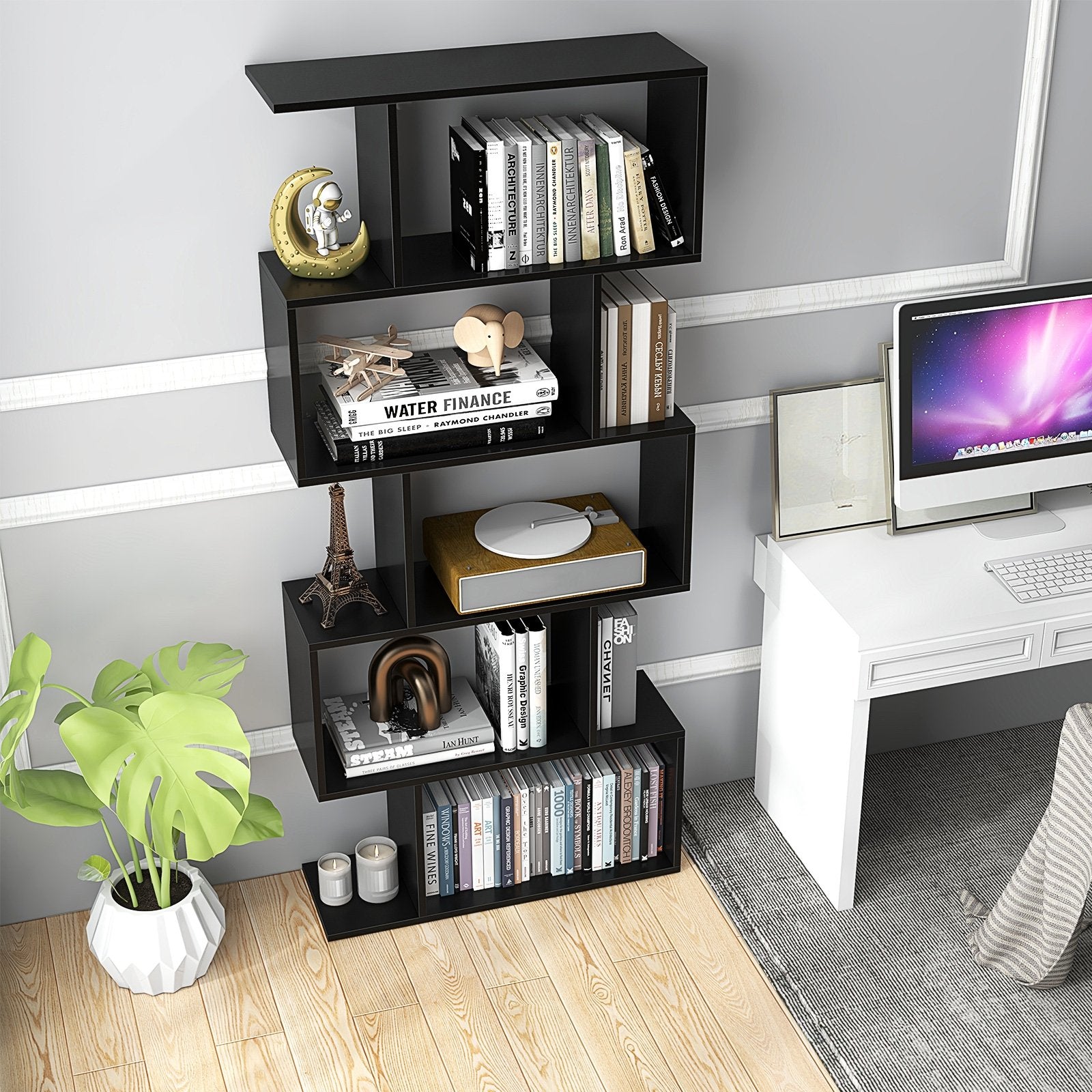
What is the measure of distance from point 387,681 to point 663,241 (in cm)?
98

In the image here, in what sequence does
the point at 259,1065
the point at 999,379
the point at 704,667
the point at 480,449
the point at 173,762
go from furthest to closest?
the point at 704,667
the point at 999,379
the point at 259,1065
the point at 480,449
the point at 173,762

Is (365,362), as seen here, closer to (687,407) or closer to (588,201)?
(588,201)

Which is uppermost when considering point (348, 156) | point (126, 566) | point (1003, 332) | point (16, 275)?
point (348, 156)

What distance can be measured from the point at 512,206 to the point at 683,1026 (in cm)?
150

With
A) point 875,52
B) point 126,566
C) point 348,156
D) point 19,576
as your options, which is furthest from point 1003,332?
point 19,576

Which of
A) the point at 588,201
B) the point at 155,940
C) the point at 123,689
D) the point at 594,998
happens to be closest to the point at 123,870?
the point at 155,940

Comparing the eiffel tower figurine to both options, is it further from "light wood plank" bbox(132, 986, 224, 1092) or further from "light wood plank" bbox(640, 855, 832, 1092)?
"light wood plank" bbox(640, 855, 832, 1092)

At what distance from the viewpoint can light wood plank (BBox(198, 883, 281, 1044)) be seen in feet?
8.68

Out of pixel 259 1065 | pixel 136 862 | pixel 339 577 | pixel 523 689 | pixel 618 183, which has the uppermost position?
pixel 618 183

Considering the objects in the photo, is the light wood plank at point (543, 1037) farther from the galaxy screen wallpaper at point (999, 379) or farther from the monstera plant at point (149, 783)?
the galaxy screen wallpaper at point (999, 379)

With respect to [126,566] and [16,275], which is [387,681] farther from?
[16,275]

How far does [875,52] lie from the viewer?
2.62 metres

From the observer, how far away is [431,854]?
286cm

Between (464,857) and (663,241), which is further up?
(663,241)
